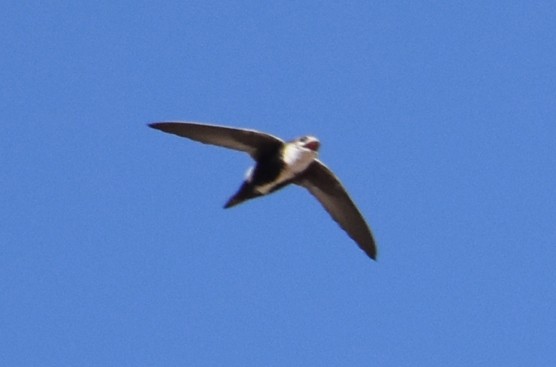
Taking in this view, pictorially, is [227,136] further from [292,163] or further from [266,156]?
[292,163]

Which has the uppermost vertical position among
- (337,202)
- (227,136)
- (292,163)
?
(227,136)

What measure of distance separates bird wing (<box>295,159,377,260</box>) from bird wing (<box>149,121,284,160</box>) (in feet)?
2.10

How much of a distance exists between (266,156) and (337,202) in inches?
43.9

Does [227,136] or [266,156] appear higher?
[227,136]

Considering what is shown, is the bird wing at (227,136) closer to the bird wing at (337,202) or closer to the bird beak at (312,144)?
the bird beak at (312,144)

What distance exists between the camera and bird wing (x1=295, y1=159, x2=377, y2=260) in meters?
16.4

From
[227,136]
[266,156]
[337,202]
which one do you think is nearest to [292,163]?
[266,156]

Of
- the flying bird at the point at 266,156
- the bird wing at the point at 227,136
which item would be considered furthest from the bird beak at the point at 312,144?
the bird wing at the point at 227,136

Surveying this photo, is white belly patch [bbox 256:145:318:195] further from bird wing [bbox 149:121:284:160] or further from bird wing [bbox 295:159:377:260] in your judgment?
bird wing [bbox 295:159:377:260]

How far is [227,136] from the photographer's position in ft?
51.9

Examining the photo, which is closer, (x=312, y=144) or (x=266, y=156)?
(x=312, y=144)

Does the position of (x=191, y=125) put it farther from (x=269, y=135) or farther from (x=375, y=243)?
(x=375, y=243)

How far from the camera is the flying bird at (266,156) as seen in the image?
15719mm

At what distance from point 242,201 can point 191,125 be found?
0.92 metres
